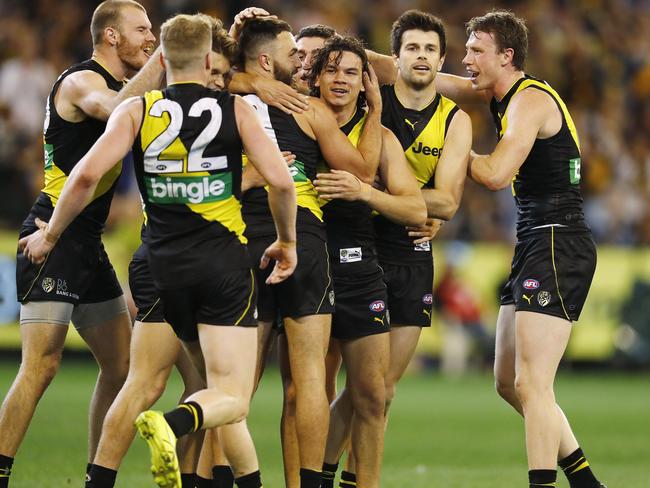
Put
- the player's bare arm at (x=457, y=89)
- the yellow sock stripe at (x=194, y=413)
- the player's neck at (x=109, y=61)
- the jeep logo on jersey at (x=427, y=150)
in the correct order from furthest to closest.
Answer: the player's bare arm at (x=457, y=89), the jeep logo on jersey at (x=427, y=150), the player's neck at (x=109, y=61), the yellow sock stripe at (x=194, y=413)

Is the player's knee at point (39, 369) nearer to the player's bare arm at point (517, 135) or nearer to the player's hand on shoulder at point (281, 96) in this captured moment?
the player's hand on shoulder at point (281, 96)

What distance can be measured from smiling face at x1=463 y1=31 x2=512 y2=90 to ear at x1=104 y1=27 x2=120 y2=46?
7.77 feet

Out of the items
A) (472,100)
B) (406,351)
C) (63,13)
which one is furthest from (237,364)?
(63,13)

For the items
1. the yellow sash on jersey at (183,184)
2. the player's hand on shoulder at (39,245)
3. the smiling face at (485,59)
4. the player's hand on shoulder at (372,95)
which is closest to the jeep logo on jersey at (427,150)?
the smiling face at (485,59)

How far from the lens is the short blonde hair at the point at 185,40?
5.96 metres

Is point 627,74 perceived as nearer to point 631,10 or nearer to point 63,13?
point 631,10

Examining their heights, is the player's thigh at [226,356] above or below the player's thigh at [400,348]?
above

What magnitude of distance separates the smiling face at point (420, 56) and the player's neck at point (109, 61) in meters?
1.92

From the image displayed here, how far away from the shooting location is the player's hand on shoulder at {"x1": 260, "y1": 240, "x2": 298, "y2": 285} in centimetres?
635

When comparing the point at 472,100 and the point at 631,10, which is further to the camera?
the point at 631,10

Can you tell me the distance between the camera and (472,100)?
855 centimetres

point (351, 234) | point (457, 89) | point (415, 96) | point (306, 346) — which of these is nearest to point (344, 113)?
point (415, 96)

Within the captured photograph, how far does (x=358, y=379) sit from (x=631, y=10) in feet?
57.1

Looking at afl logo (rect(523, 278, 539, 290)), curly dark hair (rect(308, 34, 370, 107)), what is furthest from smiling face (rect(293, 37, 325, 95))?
afl logo (rect(523, 278, 539, 290))
